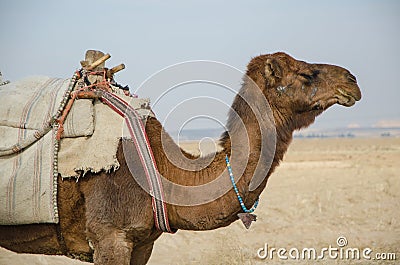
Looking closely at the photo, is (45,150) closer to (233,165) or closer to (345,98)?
(233,165)

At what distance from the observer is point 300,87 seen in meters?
5.09

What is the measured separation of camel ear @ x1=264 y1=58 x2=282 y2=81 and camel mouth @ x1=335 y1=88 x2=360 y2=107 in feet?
1.74

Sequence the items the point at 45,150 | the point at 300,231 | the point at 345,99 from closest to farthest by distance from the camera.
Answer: the point at 345,99 → the point at 45,150 → the point at 300,231

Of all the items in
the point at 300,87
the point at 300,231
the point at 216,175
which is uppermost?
the point at 300,231

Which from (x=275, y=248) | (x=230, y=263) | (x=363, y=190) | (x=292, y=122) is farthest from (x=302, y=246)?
(x=363, y=190)

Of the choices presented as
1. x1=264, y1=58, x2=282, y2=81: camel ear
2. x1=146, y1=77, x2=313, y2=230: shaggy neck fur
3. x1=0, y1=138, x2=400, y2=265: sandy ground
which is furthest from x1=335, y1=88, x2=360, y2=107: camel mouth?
x1=0, y1=138, x2=400, y2=265: sandy ground

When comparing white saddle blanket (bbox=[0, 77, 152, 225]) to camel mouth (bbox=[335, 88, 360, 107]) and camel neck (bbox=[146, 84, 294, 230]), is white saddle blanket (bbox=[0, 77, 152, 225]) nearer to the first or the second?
camel neck (bbox=[146, 84, 294, 230])

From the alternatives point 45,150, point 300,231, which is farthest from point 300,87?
point 300,231

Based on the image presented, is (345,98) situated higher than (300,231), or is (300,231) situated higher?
(300,231)

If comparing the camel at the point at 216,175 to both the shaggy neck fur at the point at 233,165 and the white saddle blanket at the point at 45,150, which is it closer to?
the shaggy neck fur at the point at 233,165

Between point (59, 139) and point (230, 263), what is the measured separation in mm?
4186

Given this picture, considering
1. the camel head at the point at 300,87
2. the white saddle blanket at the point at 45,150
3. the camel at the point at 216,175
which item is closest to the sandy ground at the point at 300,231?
the white saddle blanket at the point at 45,150

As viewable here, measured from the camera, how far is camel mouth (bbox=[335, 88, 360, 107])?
4961mm

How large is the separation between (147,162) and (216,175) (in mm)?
605
